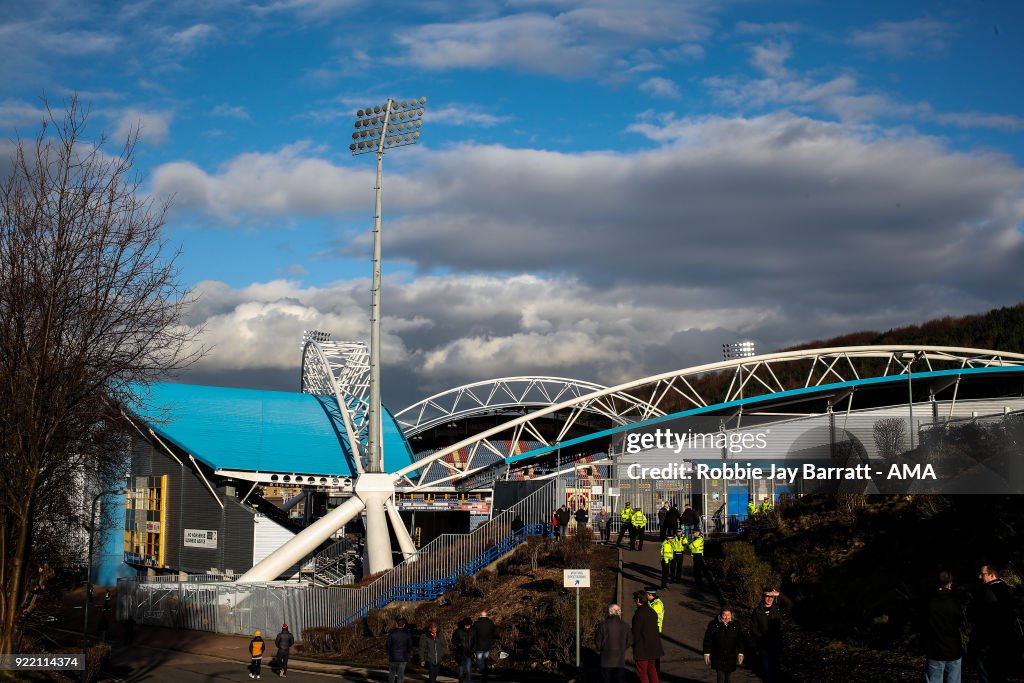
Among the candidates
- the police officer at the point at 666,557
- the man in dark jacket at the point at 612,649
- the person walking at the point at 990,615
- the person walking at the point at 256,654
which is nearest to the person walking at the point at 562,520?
the police officer at the point at 666,557

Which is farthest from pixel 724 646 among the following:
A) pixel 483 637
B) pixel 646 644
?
pixel 483 637

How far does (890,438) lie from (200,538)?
102 feet

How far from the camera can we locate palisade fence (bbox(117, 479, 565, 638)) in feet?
92.1

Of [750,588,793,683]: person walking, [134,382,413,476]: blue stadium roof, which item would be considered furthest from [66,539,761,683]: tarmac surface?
[134,382,413,476]: blue stadium roof

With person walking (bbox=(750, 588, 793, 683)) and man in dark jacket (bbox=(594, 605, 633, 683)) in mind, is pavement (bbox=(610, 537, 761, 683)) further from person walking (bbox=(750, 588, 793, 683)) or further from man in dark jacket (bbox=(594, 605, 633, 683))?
man in dark jacket (bbox=(594, 605, 633, 683))

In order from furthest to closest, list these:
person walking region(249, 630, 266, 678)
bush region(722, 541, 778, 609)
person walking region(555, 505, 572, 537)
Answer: person walking region(555, 505, 572, 537)
person walking region(249, 630, 266, 678)
bush region(722, 541, 778, 609)

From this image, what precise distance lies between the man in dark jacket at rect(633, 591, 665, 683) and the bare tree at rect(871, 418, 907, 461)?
1614 cm

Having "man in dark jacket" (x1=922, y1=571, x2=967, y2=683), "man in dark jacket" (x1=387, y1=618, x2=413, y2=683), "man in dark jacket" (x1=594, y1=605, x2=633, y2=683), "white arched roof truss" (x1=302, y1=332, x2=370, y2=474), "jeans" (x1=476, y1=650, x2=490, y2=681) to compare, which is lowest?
"jeans" (x1=476, y1=650, x2=490, y2=681)

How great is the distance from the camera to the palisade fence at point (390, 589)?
28.1m

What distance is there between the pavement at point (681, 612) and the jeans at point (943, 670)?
500 cm

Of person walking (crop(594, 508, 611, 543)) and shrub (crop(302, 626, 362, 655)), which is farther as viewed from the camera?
person walking (crop(594, 508, 611, 543))

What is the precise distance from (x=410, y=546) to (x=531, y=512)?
35.8ft

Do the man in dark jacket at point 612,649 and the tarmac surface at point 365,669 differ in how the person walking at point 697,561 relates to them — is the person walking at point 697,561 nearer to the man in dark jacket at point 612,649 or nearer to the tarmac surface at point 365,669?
the tarmac surface at point 365,669

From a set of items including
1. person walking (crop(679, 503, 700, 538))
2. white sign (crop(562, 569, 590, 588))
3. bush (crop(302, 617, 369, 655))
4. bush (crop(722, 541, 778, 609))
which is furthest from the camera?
person walking (crop(679, 503, 700, 538))
